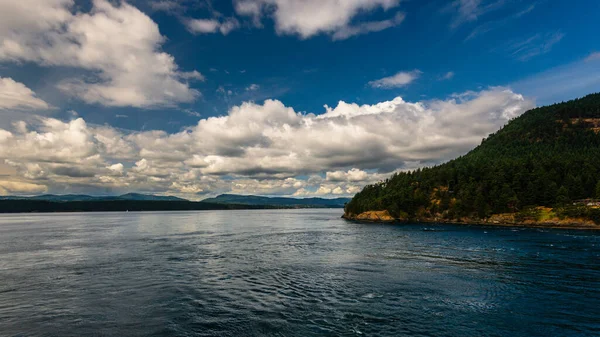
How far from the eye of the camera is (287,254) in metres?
76.9

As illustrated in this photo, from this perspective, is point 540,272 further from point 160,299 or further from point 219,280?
point 160,299

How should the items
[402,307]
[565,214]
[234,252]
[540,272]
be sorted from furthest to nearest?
[565,214], [234,252], [540,272], [402,307]

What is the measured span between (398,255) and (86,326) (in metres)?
60.8

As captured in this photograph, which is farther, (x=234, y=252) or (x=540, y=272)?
(x=234, y=252)

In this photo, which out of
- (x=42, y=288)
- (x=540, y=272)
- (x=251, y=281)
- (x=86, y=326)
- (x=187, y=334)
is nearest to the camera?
(x=187, y=334)

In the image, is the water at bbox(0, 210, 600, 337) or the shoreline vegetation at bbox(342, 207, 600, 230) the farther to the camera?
the shoreline vegetation at bbox(342, 207, 600, 230)

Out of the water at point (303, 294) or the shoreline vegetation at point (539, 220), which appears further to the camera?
the shoreline vegetation at point (539, 220)

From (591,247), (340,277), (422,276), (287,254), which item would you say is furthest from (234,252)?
(591,247)

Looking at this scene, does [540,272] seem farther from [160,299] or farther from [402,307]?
[160,299]

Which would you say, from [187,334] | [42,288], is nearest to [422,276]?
[187,334]

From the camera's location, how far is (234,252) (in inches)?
3150

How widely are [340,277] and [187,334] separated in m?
28.5

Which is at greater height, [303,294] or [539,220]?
[539,220]

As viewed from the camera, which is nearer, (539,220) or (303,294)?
(303,294)
